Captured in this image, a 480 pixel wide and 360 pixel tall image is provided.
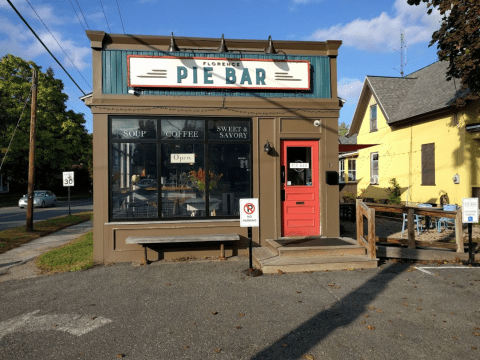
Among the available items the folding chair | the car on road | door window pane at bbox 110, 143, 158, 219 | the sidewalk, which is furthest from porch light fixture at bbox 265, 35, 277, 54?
the car on road

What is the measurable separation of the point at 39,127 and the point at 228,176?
37.5 m

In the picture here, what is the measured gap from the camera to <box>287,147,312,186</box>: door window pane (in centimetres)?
844

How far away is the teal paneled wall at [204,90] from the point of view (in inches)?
309

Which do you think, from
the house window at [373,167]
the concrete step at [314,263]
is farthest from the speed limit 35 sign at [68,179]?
the house window at [373,167]

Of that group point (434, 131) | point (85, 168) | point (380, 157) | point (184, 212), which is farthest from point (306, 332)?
point (85, 168)

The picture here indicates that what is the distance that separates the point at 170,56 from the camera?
7.94m

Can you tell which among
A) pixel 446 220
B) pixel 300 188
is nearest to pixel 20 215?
pixel 300 188

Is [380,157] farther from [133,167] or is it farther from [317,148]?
[133,167]

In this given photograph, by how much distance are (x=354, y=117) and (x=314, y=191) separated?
15792 millimetres

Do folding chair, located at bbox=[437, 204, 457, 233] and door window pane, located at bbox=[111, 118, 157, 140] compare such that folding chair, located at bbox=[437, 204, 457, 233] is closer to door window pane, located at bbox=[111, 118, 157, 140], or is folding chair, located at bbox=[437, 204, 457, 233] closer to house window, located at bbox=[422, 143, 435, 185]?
house window, located at bbox=[422, 143, 435, 185]

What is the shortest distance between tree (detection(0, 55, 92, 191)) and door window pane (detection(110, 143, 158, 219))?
3173 centimetres

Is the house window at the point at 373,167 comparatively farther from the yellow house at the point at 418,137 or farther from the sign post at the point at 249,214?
the sign post at the point at 249,214

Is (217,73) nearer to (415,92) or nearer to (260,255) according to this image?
(260,255)

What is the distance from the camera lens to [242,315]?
4672 mm
